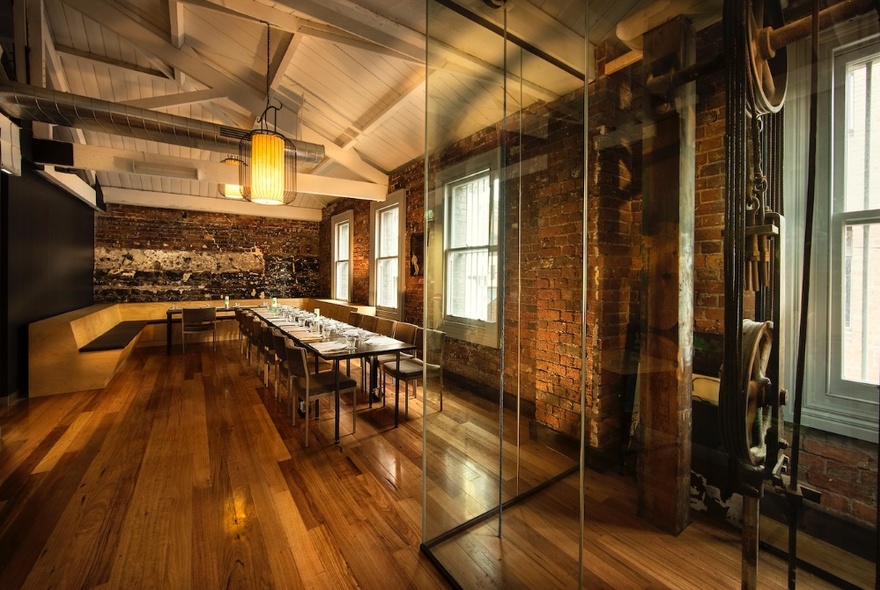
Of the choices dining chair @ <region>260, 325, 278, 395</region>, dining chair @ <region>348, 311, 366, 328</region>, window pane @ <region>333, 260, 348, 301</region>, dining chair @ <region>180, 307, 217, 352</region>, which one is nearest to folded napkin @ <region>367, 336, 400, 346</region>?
dining chair @ <region>260, 325, 278, 395</region>

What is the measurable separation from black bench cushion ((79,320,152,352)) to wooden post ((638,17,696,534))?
18.1 feet

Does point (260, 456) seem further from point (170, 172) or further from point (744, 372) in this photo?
point (170, 172)

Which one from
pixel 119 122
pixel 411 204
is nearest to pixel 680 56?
pixel 411 204

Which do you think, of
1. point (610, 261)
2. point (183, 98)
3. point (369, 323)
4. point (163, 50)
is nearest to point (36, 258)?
point (183, 98)

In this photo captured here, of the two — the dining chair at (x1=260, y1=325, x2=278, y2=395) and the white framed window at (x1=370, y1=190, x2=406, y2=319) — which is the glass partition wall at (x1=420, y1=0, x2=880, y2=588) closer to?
the dining chair at (x1=260, y1=325, x2=278, y2=395)

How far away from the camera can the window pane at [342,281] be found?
7.75 meters

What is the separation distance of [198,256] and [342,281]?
298cm

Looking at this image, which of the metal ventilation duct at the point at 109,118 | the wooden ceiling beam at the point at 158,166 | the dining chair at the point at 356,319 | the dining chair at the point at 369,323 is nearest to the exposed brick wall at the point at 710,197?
the dining chair at the point at 369,323

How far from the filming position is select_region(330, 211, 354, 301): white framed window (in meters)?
7.44

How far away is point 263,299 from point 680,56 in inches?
325

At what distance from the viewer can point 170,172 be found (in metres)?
5.11

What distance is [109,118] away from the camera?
3.70 m

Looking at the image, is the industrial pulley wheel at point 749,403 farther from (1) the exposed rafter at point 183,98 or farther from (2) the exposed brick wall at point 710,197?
(1) the exposed rafter at point 183,98

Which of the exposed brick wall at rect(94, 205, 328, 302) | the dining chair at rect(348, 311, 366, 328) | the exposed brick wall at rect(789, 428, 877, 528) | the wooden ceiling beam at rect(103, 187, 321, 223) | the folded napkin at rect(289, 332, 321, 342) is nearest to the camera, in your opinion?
the exposed brick wall at rect(789, 428, 877, 528)
